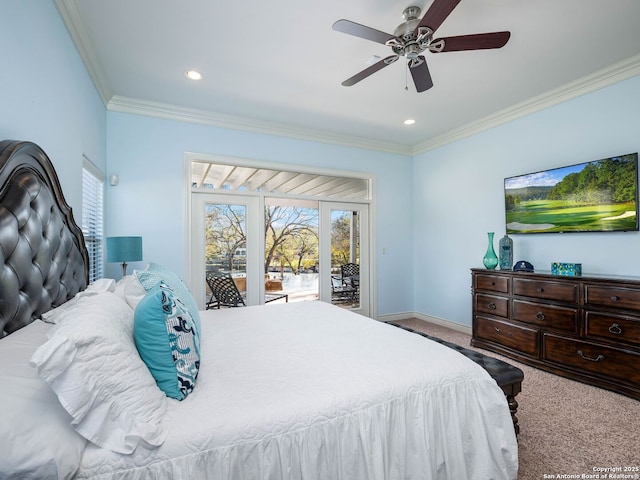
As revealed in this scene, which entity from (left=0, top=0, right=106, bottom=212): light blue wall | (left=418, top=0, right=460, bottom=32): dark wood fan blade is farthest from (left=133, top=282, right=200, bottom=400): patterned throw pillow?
(left=418, top=0, right=460, bottom=32): dark wood fan blade

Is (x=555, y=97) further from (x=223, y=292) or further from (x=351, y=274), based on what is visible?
(x=223, y=292)

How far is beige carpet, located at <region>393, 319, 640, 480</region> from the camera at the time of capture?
1.76 m

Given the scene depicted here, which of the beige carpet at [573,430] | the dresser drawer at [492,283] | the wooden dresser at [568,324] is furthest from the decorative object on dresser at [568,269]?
the beige carpet at [573,430]

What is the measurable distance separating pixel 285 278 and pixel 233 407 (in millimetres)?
3646

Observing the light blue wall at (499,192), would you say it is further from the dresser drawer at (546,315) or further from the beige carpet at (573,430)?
the beige carpet at (573,430)

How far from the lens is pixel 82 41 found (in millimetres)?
2389

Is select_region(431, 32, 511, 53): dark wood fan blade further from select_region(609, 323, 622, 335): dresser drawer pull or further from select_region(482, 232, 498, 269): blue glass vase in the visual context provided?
select_region(609, 323, 622, 335): dresser drawer pull

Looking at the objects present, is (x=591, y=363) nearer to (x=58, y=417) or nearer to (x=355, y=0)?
(x=355, y=0)

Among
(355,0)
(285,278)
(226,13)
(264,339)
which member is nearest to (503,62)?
(355,0)

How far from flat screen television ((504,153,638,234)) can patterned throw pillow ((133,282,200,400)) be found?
12.0ft

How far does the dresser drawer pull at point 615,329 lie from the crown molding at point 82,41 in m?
4.61

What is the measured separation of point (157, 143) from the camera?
3.68 metres

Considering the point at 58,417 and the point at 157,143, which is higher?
the point at 157,143

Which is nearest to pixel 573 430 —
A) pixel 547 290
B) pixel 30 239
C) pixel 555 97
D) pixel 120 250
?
pixel 547 290
